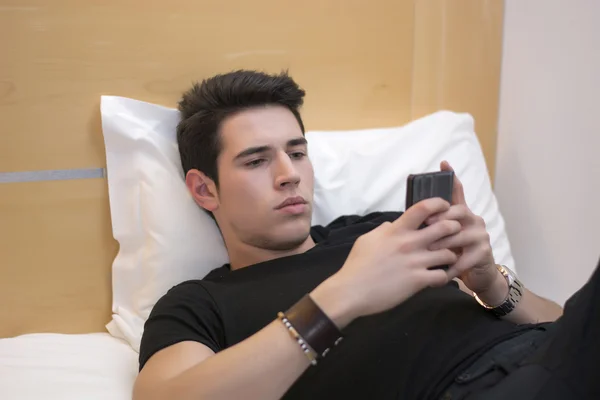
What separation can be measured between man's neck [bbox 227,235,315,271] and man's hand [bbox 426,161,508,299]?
329 mm

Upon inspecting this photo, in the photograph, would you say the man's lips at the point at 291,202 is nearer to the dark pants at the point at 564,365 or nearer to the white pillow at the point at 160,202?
the white pillow at the point at 160,202

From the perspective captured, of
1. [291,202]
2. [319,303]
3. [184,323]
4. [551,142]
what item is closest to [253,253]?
[291,202]

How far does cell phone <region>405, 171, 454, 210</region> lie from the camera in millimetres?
805

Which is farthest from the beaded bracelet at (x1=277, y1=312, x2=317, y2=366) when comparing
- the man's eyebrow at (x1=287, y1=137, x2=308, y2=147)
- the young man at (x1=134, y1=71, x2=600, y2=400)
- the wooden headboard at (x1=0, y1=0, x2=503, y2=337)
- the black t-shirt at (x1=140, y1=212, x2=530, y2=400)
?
the wooden headboard at (x1=0, y1=0, x2=503, y2=337)

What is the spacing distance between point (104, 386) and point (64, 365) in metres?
0.12

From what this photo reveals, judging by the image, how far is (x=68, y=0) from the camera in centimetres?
115

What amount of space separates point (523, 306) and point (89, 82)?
0.98 metres

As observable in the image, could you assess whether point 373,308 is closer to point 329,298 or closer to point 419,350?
point 329,298

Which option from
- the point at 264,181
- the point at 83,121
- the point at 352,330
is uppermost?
the point at 83,121

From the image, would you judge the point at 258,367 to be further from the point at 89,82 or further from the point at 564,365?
the point at 89,82

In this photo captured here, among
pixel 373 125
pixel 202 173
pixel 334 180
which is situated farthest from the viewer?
pixel 373 125

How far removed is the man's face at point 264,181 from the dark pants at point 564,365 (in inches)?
17.2

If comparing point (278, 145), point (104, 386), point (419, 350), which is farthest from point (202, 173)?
point (419, 350)

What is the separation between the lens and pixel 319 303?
28.7 inches
